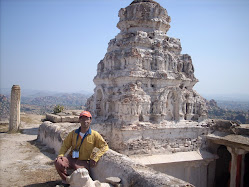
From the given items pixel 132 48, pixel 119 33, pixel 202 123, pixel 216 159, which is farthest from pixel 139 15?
pixel 216 159

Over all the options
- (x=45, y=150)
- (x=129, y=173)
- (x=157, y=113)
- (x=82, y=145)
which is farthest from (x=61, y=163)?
(x=157, y=113)

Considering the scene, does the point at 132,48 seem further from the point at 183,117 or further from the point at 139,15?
the point at 183,117

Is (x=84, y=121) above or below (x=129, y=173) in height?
above

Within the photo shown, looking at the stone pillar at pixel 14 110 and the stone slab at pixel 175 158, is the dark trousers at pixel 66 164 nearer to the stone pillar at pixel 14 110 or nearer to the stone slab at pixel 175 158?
the stone slab at pixel 175 158

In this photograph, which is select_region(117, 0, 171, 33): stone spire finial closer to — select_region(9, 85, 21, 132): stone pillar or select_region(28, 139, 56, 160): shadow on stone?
select_region(9, 85, 21, 132): stone pillar

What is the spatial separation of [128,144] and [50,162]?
210 inches

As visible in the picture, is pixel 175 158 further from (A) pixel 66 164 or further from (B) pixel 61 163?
(B) pixel 61 163

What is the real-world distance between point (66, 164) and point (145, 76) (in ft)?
30.5

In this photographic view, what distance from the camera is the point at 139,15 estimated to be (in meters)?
14.9

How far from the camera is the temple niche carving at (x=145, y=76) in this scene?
1316cm

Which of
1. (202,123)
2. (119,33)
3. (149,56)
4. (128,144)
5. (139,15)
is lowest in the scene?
(128,144)

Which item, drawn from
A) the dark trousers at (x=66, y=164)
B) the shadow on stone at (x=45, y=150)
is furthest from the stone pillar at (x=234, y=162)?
the dark trousers at (x=66, y=164)

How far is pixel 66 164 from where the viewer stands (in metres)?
4.77

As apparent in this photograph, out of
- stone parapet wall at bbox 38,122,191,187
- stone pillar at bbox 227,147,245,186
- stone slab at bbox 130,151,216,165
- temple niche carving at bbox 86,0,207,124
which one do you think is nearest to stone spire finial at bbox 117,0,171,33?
temple niche carving at bbox 86,0,207,124
